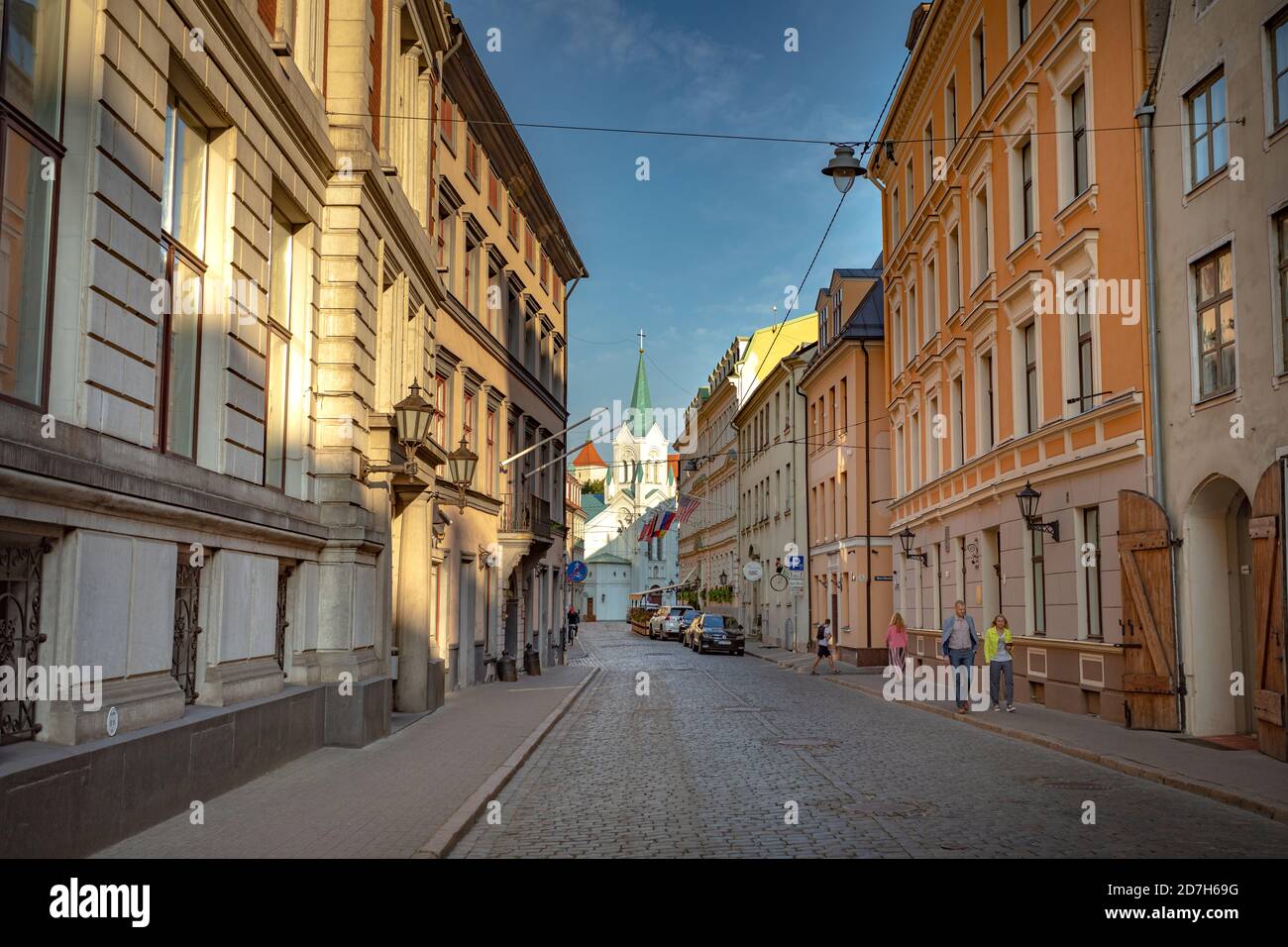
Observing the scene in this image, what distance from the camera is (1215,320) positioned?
15.4 metres

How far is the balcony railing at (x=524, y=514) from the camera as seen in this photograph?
31.6 metres

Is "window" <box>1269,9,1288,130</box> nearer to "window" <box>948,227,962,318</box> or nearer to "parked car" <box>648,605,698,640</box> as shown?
"window" <box>948,227,962,318</box>

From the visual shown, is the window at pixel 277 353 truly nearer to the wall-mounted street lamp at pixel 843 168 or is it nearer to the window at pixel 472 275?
the wall-mounted street lamp at pixel 843 168

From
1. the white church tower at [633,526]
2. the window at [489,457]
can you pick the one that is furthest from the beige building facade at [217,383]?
the white church tower at [633,526]

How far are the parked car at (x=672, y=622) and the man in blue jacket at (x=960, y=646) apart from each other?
135 feet

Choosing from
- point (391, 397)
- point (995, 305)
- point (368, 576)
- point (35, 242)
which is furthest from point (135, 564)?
point (995, 305)

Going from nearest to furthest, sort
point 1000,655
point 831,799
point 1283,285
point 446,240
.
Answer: point 831,799, point 1283,285, point 1000,655, point 446,240

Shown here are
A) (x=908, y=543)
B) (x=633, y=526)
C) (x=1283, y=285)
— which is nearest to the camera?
(x=1283, y=285)

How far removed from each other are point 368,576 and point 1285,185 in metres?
12.4

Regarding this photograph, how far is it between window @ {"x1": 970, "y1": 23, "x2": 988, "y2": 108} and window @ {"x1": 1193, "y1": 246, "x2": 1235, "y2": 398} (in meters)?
10.5

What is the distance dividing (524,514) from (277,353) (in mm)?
19121

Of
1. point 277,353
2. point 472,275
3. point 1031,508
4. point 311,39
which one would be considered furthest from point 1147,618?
point 472,275

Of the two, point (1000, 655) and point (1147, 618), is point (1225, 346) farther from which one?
point (1000, 655)

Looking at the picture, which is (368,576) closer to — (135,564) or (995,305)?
(135,564)
